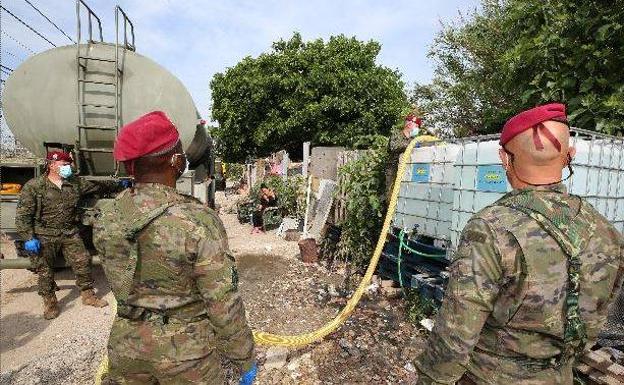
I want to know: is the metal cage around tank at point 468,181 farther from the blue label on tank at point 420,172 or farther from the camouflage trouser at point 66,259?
the camouflage trouser at point 66,259

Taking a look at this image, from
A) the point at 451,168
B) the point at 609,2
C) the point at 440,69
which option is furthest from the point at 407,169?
the point at 440,69

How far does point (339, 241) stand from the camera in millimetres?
7711

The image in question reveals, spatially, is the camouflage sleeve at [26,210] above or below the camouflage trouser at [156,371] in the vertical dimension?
above

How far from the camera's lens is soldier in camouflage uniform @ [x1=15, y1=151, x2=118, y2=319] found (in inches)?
196

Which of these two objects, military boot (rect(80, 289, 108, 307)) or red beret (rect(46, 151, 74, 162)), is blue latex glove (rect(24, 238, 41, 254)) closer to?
military boot (rect(80, 289, 108, 307))

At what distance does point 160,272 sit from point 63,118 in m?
4.10

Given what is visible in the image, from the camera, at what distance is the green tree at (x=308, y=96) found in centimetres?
2039

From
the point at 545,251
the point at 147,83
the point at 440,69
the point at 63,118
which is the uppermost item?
the point at 440,69

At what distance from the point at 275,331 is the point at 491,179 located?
3.00 meters

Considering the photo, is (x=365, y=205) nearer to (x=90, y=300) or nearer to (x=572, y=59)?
(x=572, y=59)

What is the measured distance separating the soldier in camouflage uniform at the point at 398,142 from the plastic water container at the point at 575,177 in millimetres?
1078

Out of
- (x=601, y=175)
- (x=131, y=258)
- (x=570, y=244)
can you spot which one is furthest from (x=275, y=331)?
(x=601, y=175)

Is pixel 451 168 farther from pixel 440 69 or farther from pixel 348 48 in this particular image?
pixel 348 48

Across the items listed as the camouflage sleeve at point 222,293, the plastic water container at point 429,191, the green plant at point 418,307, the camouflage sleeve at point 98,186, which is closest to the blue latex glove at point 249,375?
the camouflage sleeve at point 222,293
